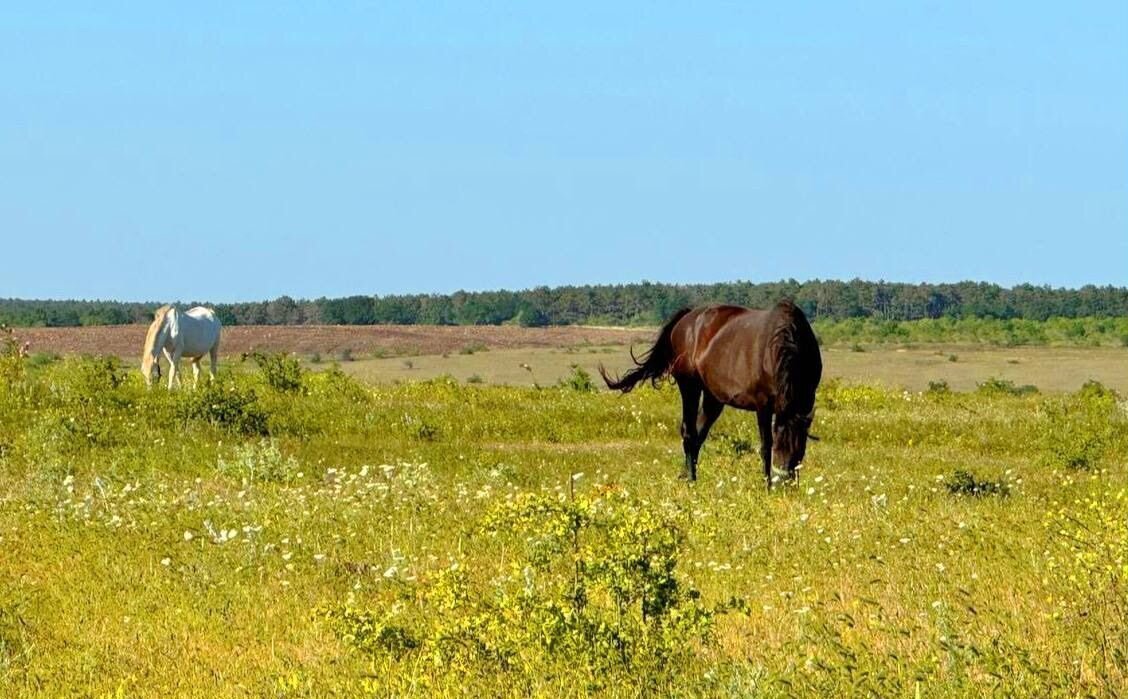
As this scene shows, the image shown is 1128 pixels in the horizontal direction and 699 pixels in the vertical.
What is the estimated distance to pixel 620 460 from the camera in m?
19.5

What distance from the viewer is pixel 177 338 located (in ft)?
101

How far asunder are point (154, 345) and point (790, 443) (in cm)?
1722

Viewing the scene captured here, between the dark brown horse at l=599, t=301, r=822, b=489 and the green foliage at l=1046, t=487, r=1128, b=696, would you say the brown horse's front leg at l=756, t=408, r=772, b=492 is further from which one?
the green foliage at l=1046, t=487, r=1128, b=696

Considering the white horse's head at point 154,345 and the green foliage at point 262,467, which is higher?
the white horse's head at point 154,345

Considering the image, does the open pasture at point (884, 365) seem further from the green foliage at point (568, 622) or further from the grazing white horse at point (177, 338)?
the green foliage at point (568, 622)

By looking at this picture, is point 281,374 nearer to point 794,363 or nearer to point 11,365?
point 11,365

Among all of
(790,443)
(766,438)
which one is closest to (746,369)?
(766,438)

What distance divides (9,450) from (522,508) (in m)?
11.8

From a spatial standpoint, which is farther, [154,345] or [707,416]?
[154,345]

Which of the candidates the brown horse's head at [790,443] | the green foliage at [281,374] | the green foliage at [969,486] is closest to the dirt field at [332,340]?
the green foliage at [281,374]

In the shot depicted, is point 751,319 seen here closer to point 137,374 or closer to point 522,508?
point 522,508

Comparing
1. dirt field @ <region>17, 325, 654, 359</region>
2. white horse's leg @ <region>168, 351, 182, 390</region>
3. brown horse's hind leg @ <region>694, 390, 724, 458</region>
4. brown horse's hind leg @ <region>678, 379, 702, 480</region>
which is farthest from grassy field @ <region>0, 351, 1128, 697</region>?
dirt field @ <region>17, 325, 654, 359</region>

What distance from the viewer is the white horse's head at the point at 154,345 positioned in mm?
28453

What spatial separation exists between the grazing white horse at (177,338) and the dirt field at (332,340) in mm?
26404
